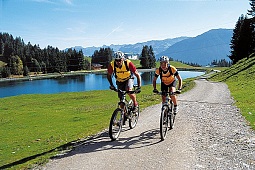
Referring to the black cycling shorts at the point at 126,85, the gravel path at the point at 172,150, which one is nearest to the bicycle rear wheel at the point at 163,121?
the gravel path at the point at 172,150

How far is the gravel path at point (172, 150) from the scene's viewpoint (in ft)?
25.3

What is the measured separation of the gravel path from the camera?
7.73m

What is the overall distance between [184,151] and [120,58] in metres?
4.27

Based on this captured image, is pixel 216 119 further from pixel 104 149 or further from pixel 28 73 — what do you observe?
pixel 28 73

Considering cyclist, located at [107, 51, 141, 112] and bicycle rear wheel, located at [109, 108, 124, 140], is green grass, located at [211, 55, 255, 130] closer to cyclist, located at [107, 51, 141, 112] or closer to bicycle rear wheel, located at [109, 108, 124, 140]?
cyclist, located at [107, 51, 141, 112]

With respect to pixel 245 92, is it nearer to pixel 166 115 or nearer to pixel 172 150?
pixel 166 115

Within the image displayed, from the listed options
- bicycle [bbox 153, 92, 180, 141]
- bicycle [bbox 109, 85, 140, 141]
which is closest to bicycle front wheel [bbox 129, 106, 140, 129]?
bicycle [bbox 109, 85, 140, 141]

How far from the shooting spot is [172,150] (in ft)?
29.0

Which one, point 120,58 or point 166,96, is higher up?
point 120,58

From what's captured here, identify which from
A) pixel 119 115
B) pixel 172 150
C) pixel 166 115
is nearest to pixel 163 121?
pixel 166 115

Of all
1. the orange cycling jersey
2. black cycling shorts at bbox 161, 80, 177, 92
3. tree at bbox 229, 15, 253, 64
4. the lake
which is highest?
tree at bbox 229, 15, 253, 64

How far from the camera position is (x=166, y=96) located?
10617mm

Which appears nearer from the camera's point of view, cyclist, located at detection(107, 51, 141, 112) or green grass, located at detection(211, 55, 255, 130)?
cyclist, located at detection(107, 51, 141, 112)

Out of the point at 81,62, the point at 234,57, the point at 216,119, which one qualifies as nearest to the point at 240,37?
the point at 234,57
